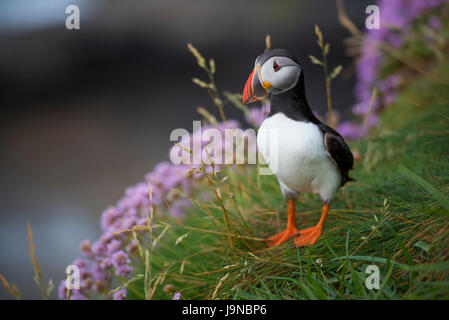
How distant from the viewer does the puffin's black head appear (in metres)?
0.77

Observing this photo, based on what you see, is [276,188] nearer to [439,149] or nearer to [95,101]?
[439,149]

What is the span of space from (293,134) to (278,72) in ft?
0.44

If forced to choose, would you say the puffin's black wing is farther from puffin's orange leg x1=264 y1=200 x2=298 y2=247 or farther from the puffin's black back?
puffin's orange leg x1=264 y1=200 x2=298 y2=247

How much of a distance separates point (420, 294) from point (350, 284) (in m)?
0.15

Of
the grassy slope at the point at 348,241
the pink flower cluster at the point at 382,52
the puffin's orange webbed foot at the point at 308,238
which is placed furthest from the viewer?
the pink flower cluster at the point at 382,52

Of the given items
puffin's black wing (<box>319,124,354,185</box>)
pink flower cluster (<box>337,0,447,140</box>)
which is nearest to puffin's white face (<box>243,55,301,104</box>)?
puffin's black wing (<box>319,124,354,185</box>)

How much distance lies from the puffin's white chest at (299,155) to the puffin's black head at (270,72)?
0.25 ft

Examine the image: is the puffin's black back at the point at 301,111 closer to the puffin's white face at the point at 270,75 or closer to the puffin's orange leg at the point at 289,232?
the puffin's white face at the point at 270,75

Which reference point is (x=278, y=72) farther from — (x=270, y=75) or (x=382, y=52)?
(x=382, y=52)

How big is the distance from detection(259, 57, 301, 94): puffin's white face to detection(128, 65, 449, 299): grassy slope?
25 centimetres

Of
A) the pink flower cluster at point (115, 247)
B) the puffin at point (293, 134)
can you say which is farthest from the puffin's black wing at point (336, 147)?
the pink flower cluster at point (115, 247)

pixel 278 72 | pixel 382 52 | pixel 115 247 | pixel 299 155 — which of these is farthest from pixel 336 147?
pixel 382 52

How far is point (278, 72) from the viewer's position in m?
0.78

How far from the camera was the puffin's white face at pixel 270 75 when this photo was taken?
0.77 m
